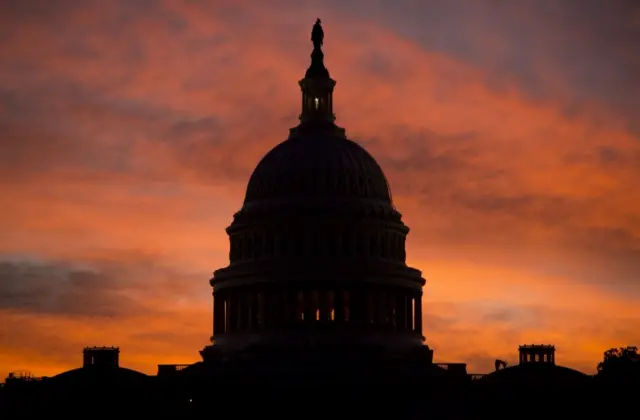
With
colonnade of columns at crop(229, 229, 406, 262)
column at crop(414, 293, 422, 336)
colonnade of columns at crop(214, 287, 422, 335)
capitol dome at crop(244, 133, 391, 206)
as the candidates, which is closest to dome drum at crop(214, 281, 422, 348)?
colonnade of columns at crop(214, 287, 422, 335)

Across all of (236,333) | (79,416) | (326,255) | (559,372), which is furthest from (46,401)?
(559,372)

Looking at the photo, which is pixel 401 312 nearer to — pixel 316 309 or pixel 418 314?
pixel 418 314

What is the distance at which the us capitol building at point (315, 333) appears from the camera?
16075cm

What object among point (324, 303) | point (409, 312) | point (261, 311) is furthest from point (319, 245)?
point (409, 312)

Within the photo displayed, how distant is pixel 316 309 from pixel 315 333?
4.11 m

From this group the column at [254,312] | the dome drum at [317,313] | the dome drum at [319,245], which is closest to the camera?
the dome drum at [317,313]

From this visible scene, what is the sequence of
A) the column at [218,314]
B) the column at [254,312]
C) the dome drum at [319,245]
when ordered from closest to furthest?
the column at [254,312], the dome drum at [319,245], the column at [218,314]

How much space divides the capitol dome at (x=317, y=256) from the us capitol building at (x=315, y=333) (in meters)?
0.14

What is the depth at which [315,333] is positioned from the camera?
169125 mm

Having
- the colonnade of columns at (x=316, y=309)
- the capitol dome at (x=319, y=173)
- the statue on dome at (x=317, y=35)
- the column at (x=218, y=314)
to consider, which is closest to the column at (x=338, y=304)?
the colonnade of columns at (x=316, y=309)

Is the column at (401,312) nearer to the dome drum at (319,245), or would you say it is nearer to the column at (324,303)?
the dome drum at (319,245)

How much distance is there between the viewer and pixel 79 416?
161500mm

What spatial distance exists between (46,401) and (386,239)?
128ft

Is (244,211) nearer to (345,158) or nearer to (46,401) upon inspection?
(345,158)
